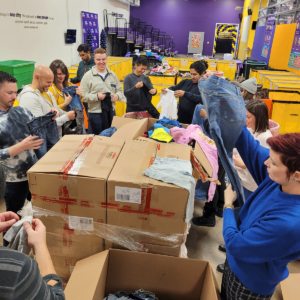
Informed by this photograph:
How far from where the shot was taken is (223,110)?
3.64ft

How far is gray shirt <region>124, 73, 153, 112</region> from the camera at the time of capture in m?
3.45

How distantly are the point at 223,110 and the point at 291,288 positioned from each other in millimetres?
1657

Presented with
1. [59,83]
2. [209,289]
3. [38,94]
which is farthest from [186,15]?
[209,289]

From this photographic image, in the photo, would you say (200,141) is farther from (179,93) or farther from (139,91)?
(139,91)

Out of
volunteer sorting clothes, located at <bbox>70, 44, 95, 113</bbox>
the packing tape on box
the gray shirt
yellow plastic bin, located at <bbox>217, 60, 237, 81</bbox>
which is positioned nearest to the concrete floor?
the packing tape on box

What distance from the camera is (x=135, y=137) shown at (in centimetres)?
195

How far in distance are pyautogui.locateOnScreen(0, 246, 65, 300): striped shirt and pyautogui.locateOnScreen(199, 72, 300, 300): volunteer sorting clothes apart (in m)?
0.81

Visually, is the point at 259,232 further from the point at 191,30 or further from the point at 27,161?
the point at 191,30

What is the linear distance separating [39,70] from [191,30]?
52.8 ft

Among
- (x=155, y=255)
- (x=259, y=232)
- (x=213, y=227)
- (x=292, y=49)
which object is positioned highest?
(x=292, y=49)

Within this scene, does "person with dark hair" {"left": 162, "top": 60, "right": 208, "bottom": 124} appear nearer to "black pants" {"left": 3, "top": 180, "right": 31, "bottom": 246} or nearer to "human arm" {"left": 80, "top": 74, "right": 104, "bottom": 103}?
"human arm" {"left": 80, "top": 74, "right": 104, "bottom": 103}

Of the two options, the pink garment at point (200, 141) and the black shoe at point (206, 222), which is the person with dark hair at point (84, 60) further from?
the black shoe at point (206, 222)

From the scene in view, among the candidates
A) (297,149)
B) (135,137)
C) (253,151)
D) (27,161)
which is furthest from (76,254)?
(297,149)

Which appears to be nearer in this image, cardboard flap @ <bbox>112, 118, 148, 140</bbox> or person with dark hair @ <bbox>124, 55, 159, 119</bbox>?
cardboard flap @ <bbox>112, 118, 148, 140</bbox>
